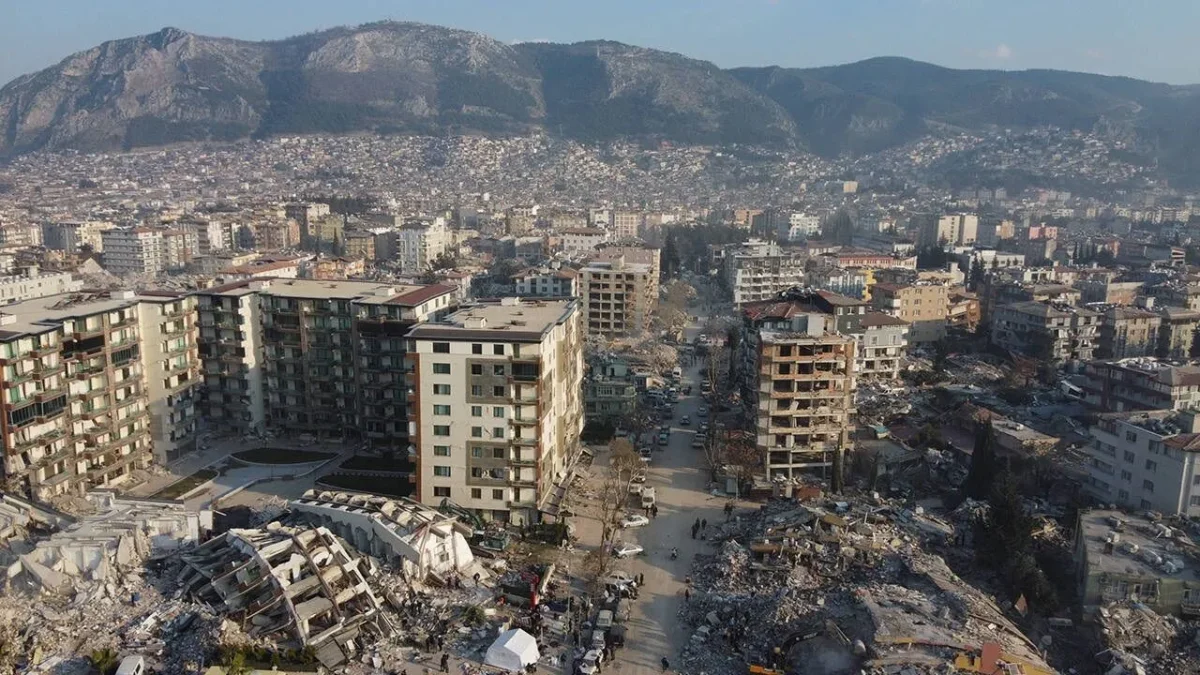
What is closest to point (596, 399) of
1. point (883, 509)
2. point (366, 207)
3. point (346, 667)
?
point (883, 509)

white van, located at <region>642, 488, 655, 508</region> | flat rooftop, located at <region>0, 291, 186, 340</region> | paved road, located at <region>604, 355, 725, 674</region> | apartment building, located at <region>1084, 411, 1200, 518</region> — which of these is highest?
flat rooftop, located at <region>0, 291, 186, 340</region>

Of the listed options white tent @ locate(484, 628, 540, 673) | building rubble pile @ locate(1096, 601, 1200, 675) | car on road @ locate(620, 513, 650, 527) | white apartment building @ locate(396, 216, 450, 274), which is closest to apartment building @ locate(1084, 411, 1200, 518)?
building rubble pile @ locate(1096, 601, 1200, 675)

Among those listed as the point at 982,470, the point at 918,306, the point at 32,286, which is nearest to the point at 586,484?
the point at 982,470

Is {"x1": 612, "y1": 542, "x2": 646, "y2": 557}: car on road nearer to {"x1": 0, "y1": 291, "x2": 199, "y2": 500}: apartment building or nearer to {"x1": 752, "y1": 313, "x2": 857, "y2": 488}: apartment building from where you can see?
{"x1": 752, "y1": 313, "x2": 857, "y2": 488}: apartment building

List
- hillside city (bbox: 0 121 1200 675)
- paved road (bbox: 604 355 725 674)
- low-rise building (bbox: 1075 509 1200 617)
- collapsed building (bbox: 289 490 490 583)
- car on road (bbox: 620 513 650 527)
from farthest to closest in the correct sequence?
car on road (bbox: 620 513 650 527) < collapsed building (bbox: 289 490 490 583) < low-rise building (bbox: 1075 509 1200 617) < paved road (bbox: 604 355 725 674) < hillside city (bbox: 0 121 1200 675)

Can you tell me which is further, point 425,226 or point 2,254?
point 425,226

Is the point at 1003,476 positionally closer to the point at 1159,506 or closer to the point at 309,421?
the point at 1159,506
